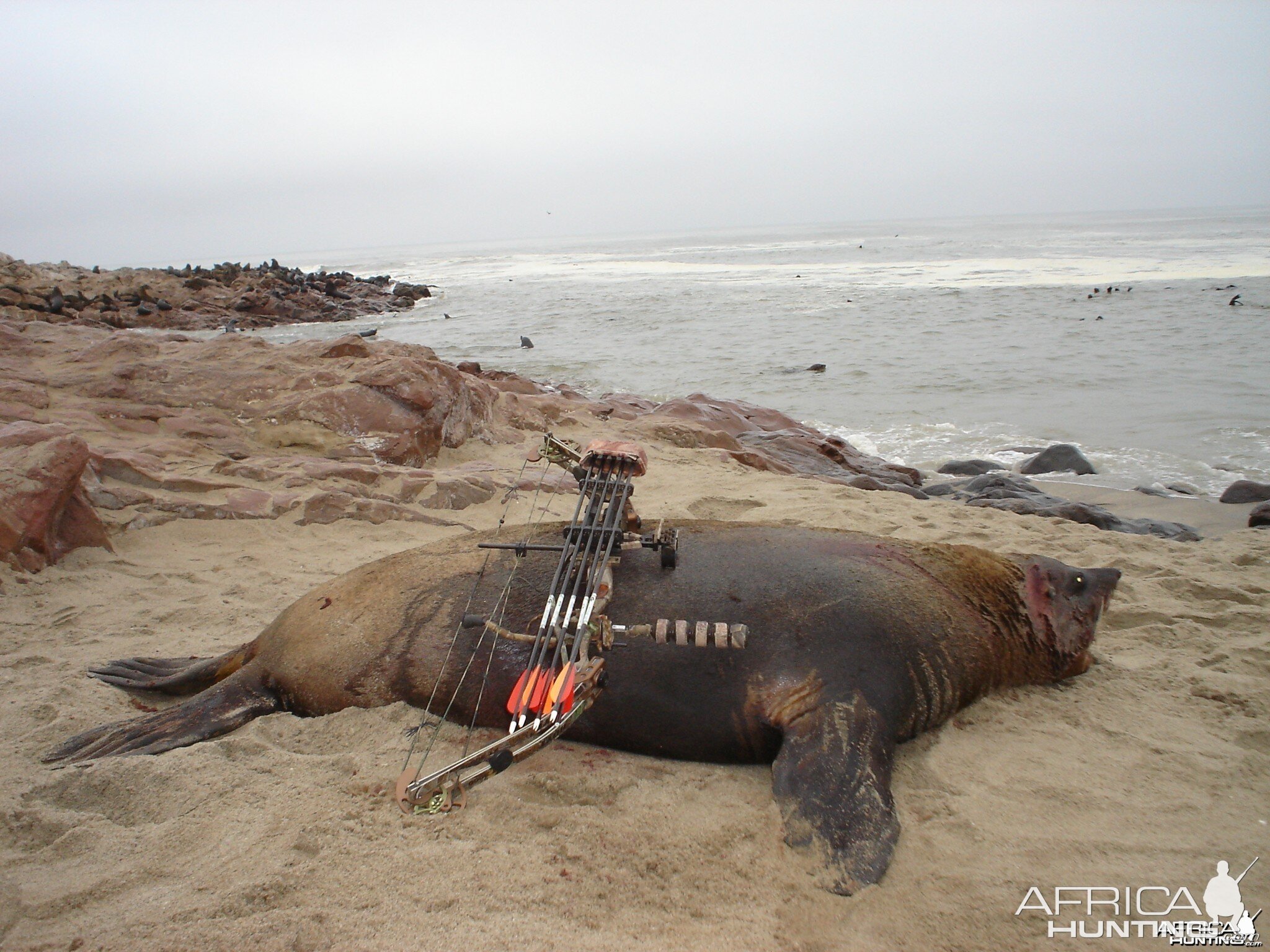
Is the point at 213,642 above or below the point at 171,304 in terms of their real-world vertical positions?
below

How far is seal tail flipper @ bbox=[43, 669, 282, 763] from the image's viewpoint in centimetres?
291

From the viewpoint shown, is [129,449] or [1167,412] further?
[1167,412]

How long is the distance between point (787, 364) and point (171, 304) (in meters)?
19.5

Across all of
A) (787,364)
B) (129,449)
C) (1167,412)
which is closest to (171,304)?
(787,364)

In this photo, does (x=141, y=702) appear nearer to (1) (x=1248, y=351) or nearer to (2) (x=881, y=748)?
(2) (x=881, y=748)

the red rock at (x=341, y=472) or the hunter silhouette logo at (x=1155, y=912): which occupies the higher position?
the red rock at (x=341, y=472)

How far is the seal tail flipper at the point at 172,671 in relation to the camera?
11.4 ft

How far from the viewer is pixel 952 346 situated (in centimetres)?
1775

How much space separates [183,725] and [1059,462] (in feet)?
30.3

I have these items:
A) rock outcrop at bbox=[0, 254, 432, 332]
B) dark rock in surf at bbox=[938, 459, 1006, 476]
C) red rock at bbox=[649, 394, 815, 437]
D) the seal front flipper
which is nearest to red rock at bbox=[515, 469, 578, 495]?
red rock at bbox=[649, 394, 815, 437]

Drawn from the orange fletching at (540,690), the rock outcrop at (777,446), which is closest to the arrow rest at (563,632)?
the orange fletching at (540,690)

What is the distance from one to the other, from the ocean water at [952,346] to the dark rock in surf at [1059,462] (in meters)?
0.24

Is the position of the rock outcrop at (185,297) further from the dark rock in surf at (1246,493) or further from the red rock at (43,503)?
the dark rock in surf at (1246,493)

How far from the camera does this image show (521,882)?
2.25 m
